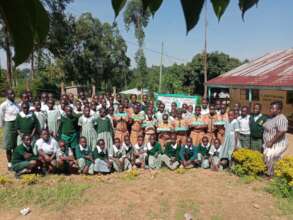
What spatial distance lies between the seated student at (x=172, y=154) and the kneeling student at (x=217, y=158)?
0.64 m

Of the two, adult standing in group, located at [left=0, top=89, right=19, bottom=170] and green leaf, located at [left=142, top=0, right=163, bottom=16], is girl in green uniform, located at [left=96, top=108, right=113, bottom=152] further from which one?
green leaf, located at [left=142, top=0, right=163, bottom=16]

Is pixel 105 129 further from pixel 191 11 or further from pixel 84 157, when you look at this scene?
pixel 191 11

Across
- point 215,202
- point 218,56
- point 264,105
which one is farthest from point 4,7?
point 218,56

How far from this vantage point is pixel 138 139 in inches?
247

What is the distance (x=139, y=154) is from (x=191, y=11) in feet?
19.4

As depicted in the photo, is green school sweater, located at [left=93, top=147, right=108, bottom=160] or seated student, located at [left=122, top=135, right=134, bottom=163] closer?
green school sweater, located at [left=93, top=147, right=108, bottom=160]

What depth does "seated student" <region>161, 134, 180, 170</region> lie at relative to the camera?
20.4 feet

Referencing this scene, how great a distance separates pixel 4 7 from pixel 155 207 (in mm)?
4205

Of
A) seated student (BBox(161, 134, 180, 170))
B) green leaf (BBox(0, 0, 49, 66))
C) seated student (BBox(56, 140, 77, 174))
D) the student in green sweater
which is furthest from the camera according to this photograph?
seated student (BBox(161, 134, 180, 170))

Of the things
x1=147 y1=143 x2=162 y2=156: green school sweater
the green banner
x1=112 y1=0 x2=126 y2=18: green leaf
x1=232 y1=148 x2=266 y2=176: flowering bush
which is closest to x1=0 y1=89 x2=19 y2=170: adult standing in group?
x1=147 y1=143 x2=162 y2=156: green school sweater

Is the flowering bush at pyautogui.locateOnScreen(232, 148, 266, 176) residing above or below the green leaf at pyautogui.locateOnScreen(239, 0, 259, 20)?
below

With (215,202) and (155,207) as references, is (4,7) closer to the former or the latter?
(155,207)

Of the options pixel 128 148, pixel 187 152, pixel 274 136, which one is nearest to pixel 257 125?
pixel 274 136

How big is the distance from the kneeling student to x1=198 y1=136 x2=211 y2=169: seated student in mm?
86
